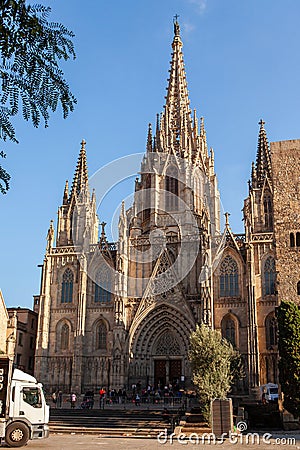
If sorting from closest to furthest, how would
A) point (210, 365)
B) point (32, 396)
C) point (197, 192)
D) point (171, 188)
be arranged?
point (32, 396) → point (210, 365) → point (197, 192) → point (171, 188)

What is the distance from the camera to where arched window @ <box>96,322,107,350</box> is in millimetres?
42125

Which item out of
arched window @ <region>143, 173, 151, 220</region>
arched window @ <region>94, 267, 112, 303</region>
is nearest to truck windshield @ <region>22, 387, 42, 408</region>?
arched window @ <region>94, 267, 112, 303</region>

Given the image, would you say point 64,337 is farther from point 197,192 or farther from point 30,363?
point 197,192

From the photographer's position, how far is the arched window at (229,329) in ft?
129

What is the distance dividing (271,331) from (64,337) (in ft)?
54.7

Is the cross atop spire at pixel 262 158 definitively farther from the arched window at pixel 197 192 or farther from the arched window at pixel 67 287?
the arched window at pixel 67 287

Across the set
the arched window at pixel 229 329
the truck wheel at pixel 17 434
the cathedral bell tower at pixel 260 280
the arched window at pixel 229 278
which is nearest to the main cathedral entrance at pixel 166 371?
the arched window at pixel 229 329

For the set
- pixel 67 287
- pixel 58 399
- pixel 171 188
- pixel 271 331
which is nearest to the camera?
pixel 58 399

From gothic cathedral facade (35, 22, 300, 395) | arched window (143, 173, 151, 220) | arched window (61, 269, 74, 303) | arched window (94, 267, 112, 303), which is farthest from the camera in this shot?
arched window (143, 173, 151, 220)

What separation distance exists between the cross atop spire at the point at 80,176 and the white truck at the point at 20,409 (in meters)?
31.9

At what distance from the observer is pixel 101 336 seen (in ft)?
139

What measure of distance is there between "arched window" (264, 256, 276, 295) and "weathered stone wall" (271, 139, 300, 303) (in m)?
14.5

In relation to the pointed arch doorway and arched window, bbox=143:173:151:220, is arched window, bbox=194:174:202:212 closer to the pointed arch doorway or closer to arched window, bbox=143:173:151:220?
arched window, bbox=143:173:151:220

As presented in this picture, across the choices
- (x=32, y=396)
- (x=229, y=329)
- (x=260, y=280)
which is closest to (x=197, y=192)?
(x=260, y=280)
